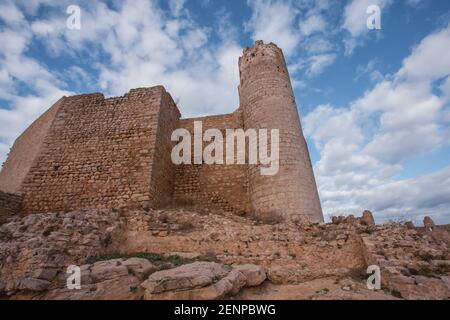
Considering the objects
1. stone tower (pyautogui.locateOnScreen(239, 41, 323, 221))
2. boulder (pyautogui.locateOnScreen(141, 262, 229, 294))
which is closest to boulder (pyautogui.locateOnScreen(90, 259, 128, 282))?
boulder (pyautogui.locateOnScreen(141, 262, 229, 294))

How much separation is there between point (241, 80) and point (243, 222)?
22.5 feet

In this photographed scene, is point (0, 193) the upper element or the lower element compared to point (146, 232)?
upper

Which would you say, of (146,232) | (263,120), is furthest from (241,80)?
(146,232)

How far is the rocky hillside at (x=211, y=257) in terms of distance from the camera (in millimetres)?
3914

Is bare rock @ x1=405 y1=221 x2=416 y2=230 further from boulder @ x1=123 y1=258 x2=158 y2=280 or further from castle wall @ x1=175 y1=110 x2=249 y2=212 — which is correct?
boulder @ x1=123 y1=258 x2=158 y2=280

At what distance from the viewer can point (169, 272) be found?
13.4ft

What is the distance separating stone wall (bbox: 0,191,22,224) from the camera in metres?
7.85

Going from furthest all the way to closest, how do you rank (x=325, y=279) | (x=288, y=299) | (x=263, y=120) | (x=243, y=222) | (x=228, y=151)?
(x=228, y=151), (x=263, y=120), (x=243, y=222), (x=325, y=279), (x=288, y=299)

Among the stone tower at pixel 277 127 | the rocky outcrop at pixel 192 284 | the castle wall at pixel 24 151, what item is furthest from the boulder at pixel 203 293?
the castle wall at pixel 24 151

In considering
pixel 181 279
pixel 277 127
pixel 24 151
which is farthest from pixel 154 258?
pixel 24 151

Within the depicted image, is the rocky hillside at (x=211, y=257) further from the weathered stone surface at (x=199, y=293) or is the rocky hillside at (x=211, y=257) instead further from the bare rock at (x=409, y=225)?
the bare rock at (x=409, y=225)

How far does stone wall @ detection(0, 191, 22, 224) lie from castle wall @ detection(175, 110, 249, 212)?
18.3 feet

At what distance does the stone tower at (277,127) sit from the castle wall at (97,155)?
12.6 feet

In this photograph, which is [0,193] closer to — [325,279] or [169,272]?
[169,272]
